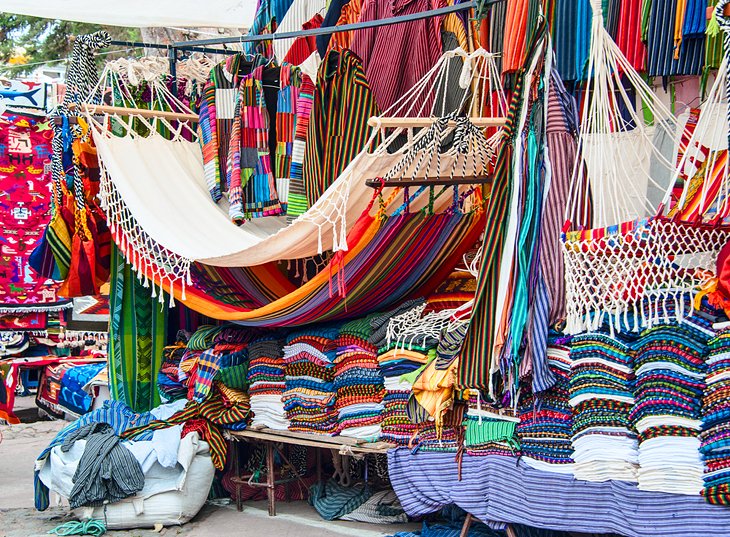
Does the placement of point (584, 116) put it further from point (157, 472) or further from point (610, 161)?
point (157, 472)

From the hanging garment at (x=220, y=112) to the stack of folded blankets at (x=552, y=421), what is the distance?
251cm

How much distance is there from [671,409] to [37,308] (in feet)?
27.7

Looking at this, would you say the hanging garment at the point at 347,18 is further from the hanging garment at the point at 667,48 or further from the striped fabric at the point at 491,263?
the hanging garment at the point at 667,48

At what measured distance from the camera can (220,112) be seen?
591 cm

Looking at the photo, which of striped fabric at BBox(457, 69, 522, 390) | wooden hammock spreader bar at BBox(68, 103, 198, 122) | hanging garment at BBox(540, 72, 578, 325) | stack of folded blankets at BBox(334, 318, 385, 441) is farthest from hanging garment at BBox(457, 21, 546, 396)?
wooden hammock spreader bar at BBox(68, 103, 198, 122)

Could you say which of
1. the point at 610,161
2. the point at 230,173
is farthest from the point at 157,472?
the point at 610,161

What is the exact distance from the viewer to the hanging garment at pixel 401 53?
5445mm

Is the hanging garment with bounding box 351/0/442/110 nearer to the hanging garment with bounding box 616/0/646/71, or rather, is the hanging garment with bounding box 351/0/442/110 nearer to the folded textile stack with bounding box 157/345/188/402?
the hanging garment with bounding box 616/0/646/71

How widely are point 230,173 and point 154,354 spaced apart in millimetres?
1535

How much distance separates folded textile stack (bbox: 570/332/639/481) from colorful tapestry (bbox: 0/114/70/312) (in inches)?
→ 301

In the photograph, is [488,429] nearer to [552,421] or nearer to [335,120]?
[552,421]

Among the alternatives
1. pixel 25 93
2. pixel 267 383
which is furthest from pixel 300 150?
pixel 25 93

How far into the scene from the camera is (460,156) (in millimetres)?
4621

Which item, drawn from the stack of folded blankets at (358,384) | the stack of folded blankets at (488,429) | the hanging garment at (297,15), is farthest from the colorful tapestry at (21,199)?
the stack of folded blankets at (488,429)
